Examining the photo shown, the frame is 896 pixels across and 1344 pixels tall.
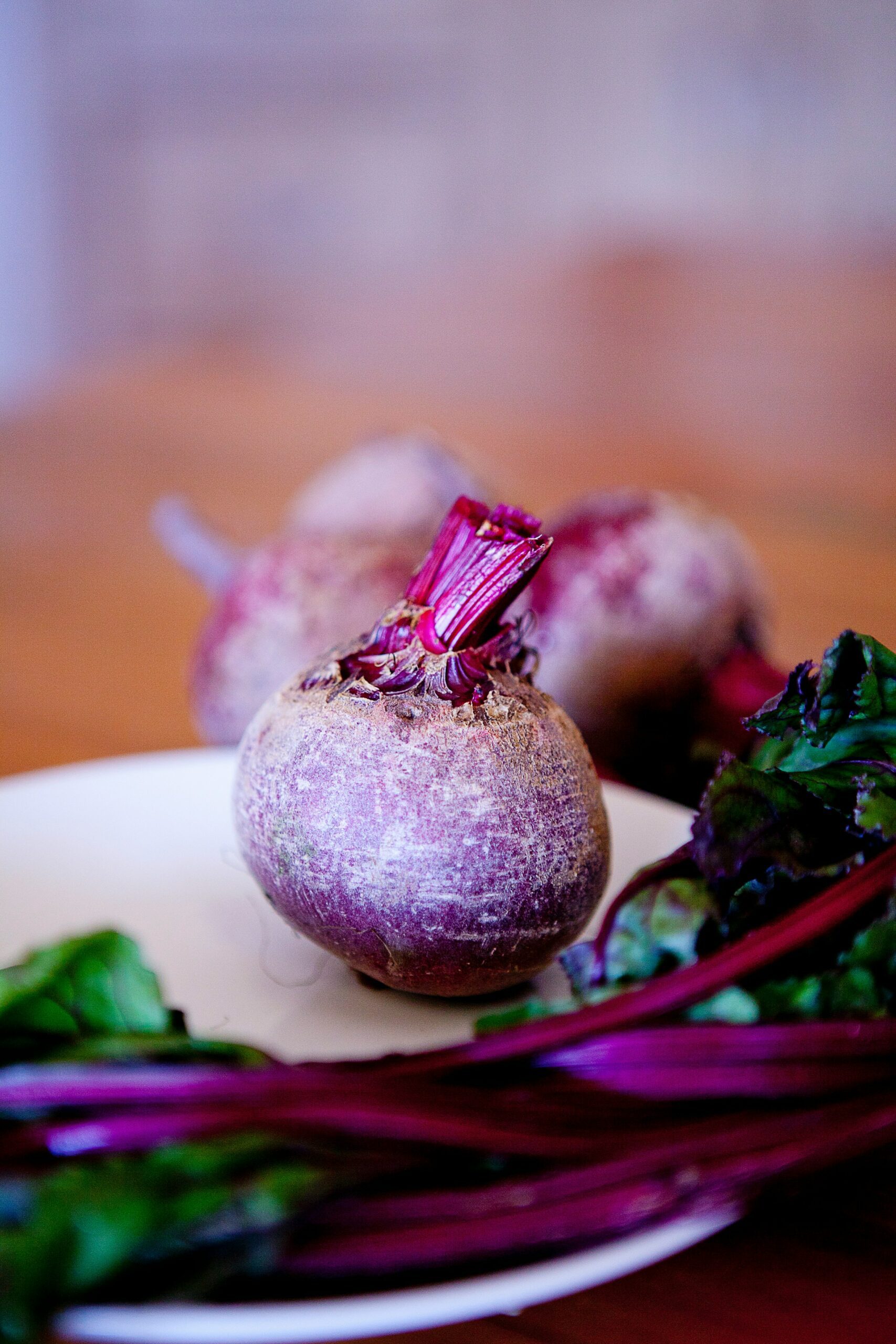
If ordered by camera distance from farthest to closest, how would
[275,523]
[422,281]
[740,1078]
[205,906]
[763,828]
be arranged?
[422,281] → [275,523] → [205,906] → [763,828] → [740,1078]

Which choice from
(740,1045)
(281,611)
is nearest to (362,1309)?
(740,1045)

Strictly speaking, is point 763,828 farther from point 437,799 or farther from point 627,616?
point 627,616

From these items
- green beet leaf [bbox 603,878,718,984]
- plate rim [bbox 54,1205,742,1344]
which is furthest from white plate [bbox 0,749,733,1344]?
green beet leaf [bbox 603,878,718,984]

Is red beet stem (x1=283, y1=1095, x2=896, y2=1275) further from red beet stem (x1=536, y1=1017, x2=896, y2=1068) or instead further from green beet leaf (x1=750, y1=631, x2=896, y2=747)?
green beet leaf (x1=750, y1=631, x2=896, y2=747)

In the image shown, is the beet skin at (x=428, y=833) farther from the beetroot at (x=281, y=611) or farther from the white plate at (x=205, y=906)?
the beetroot at (x=281, y=611)

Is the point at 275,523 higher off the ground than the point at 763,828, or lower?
higher

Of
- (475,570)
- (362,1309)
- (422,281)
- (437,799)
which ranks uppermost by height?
(422,281)
